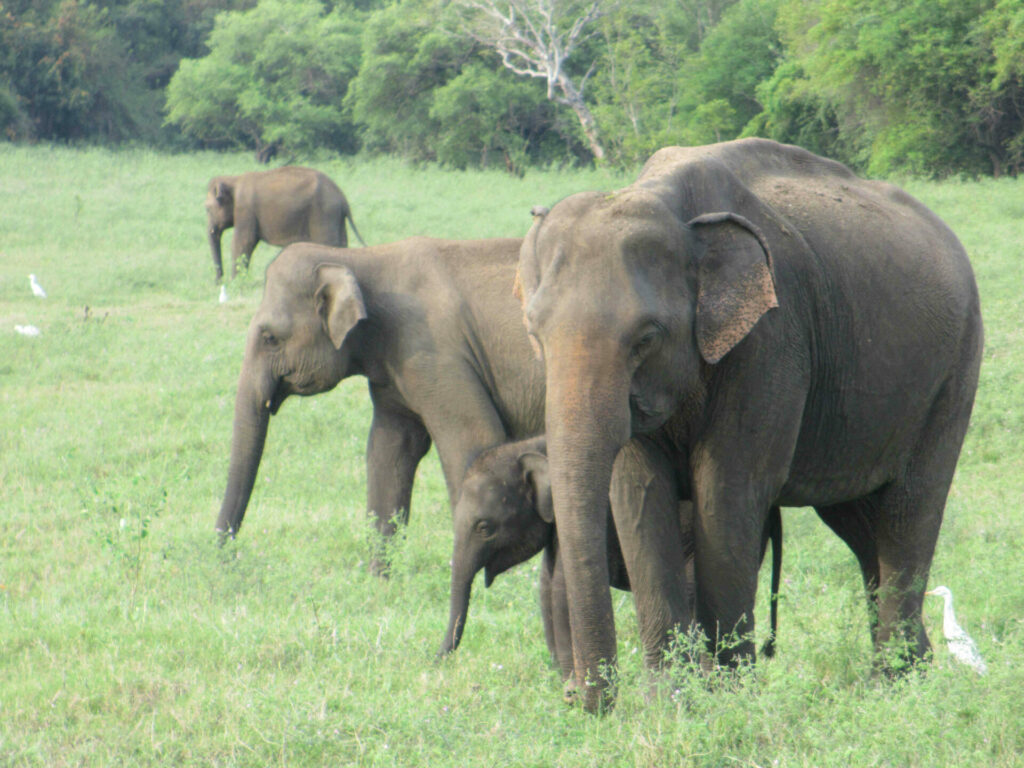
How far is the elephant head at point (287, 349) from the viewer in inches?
258

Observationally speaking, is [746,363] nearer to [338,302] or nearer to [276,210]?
[338,302]

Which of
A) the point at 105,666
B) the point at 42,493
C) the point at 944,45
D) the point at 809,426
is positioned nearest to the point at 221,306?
the point at 42,493

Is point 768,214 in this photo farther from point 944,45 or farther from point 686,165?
point 944,45

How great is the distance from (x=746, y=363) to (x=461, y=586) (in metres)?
1.75

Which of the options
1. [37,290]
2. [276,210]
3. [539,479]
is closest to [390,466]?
[539,479]

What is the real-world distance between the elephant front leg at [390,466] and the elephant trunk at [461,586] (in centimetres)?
197

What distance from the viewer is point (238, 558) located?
253 inches

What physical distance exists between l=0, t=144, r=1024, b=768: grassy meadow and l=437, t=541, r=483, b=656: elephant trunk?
0.43ft

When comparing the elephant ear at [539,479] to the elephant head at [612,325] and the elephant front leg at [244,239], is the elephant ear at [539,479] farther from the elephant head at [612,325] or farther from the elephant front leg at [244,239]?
the elephant front leg at [244,239]

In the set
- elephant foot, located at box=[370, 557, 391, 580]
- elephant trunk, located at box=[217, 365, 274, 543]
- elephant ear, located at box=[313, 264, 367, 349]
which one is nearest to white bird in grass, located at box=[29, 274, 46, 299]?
elephant trunk, located at box=[217, 365, 274, 543]

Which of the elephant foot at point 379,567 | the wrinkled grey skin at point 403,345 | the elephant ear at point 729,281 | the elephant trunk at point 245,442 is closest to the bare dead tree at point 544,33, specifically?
the wrinkled grey skin at point 403,345

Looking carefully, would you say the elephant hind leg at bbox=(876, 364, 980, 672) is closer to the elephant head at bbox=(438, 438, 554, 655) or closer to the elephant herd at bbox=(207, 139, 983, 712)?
the elephant herd at bbox=(207, 139, 983, 712)

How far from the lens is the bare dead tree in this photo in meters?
36.3

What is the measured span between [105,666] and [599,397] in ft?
7.51
